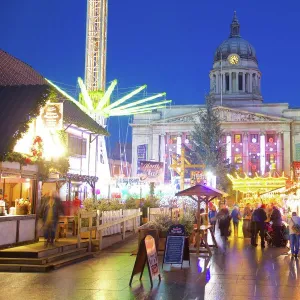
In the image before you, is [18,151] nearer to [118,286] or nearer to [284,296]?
[118,286]

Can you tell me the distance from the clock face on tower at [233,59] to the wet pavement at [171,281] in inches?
3547

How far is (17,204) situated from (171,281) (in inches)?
282

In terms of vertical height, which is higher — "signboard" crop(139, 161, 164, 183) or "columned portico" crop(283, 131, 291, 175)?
"columned portico" crop(283, 131, 291, 175)

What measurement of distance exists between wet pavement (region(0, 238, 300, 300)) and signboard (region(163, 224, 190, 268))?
23 cm

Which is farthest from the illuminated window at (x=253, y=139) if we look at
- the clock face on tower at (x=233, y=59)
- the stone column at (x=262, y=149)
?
the clock face on tower at (x=233, y=59)

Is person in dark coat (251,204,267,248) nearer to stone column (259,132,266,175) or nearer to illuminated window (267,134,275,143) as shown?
stone column (259,132,266,175)

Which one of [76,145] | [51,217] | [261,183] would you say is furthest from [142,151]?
[51,217]

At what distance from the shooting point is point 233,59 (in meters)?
103

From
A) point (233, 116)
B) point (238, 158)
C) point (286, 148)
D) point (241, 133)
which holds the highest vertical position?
point (233, 116)

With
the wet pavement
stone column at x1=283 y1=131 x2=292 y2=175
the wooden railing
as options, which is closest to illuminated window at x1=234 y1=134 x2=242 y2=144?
stone column at x1=283 y1=131 x2=292 y2=175

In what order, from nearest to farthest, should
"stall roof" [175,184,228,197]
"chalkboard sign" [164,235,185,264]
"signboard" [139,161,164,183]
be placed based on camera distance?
"chalkboard sign" [164,235,185,264] → "stall roof" [175,184,228,197] → "signboard" [139,161,164,183]

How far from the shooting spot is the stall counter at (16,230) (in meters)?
15.2

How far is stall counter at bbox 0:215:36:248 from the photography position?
49.8 ft

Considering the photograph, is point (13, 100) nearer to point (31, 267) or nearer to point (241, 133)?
point (31, 267)
